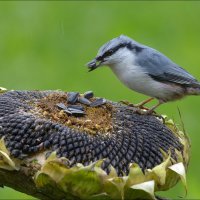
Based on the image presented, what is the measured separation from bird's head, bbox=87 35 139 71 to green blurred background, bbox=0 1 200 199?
2.95 metres

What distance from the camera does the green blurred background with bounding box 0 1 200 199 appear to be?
9359 millimetres

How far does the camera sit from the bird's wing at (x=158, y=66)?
545cm

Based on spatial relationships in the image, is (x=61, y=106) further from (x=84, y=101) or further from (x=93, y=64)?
(x=93, y=64)

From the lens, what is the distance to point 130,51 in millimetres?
5484

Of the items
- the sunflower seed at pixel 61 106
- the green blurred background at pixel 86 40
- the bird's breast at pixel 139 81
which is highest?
the green blurred background at pixel 86 40

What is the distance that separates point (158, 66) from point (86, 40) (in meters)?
5.18

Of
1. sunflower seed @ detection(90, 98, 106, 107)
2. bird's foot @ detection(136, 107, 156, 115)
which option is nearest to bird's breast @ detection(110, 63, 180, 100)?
bird's foot @ detection(136, 107, 156, 115)

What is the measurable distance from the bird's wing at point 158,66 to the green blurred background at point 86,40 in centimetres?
270

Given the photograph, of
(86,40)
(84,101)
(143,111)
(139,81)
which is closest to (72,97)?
(84,101)

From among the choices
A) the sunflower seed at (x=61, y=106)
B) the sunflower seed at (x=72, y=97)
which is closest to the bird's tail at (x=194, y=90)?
the sunflower seed at (x=72, y=97)

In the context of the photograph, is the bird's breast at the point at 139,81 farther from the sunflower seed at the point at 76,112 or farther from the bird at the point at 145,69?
the sunflower seed at the point at 76,112

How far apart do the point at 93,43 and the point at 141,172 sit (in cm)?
677

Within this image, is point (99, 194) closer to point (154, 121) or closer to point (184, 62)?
point (154, 121)

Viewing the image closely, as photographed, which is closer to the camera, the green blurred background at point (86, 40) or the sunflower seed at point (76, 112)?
the sunflower seed at point (76, 112)
